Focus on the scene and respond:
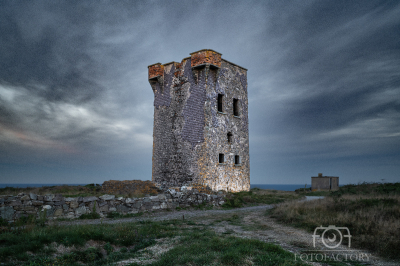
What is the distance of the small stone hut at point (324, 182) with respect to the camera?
108ft

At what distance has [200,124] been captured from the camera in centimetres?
2256

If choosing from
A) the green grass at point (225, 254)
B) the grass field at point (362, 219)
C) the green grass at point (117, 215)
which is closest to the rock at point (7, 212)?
the green grass at point (117, 215)

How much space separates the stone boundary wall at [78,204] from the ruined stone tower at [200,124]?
6.20 metres

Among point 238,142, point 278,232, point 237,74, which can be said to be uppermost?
point 237,74

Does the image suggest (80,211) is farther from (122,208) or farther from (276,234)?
(276,234)

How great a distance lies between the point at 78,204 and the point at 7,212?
9.04 ft

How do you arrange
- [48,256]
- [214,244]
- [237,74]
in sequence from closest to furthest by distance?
1. [48,256]
2. [214,244]
3. [237,74]

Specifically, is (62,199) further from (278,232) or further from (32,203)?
(278,232)

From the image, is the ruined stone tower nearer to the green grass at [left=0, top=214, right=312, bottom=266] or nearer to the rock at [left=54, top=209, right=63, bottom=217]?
the rock at [left=54, top=209, right=63, bottom=217]

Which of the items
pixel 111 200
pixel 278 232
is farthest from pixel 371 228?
pixel 111 200

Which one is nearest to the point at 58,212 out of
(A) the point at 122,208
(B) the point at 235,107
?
(A) the point at 122,208

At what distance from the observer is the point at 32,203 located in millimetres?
11188

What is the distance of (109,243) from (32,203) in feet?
19.5

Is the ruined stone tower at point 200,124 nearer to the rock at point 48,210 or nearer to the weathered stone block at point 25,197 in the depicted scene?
the rock at point 48,210
